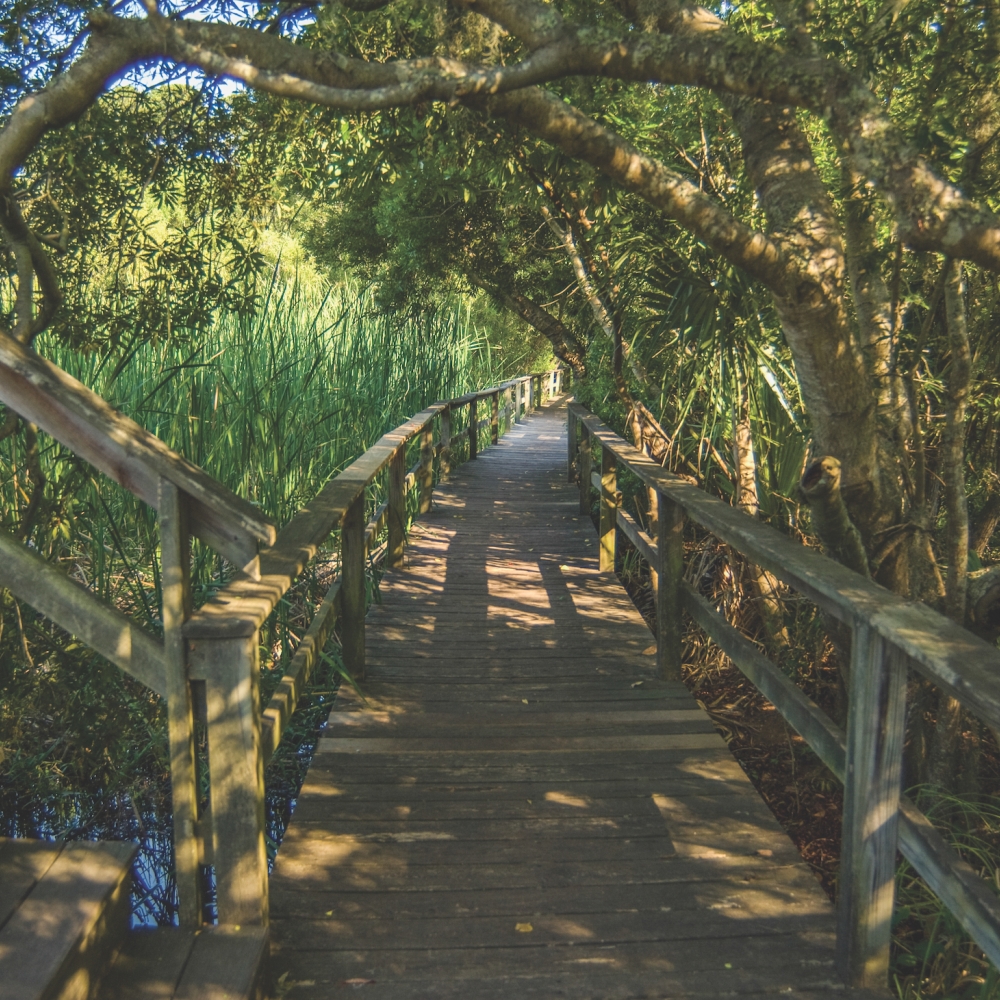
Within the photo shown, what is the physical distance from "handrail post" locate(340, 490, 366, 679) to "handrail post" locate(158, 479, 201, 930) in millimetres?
1859

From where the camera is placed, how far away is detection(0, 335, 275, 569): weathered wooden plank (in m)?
1.81

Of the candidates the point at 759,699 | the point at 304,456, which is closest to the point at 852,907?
the point at 759,699

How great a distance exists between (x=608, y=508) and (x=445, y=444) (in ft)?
12.6

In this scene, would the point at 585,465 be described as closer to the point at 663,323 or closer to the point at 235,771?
the point at 663,323

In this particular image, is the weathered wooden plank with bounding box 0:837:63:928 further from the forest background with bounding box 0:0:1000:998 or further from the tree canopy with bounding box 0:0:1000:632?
the tree canopy with bounding box 0:0:1000:632

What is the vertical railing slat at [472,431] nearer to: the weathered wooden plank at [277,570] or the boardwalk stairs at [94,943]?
the weathered wooden plank at [277,570]

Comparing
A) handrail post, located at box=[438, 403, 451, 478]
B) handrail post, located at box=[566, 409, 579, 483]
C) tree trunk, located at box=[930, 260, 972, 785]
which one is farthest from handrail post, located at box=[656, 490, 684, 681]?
handrail post, located at box=[566, 409, 579, 483]

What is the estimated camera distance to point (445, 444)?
31.7 feet

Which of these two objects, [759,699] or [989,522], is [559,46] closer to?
[989,522]

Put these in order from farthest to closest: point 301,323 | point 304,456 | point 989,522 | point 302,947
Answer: point 301,323 < point 304,456 < point 989,522 < point 302,947

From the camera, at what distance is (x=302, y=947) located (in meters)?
2.29

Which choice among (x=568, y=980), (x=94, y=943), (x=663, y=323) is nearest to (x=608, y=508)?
(x=663, y=323)

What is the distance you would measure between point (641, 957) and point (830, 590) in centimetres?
94

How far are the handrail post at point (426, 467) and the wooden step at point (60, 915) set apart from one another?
5.72 metres
